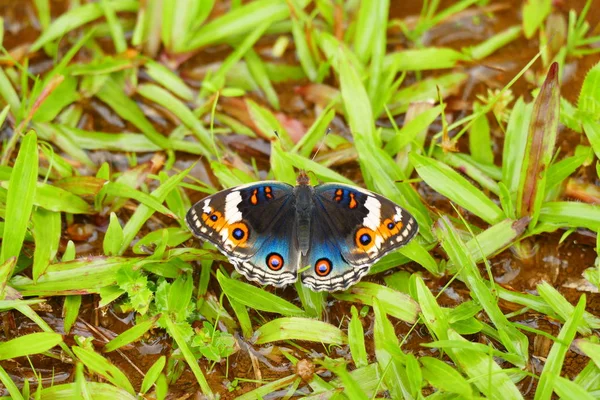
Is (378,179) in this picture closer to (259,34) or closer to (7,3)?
(259,34)

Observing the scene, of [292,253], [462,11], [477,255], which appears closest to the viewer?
[292,253]

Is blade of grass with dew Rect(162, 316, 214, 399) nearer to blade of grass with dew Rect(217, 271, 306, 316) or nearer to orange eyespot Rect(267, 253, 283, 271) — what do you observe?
blade of grass with dew Rect(217, 271, 306, 316)

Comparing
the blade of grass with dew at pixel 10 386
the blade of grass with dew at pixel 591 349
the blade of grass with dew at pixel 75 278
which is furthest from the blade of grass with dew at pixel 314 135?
the blade of grass with dew at pixel 10 386

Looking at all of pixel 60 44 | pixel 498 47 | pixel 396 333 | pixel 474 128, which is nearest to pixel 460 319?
pixel 396 333

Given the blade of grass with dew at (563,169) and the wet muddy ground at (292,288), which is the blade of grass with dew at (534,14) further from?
the blade of grass with dew at (563,169)

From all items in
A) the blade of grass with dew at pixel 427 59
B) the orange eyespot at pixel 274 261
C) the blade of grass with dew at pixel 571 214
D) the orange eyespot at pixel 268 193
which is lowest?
the blade of grass with dew at pixel 571 214
